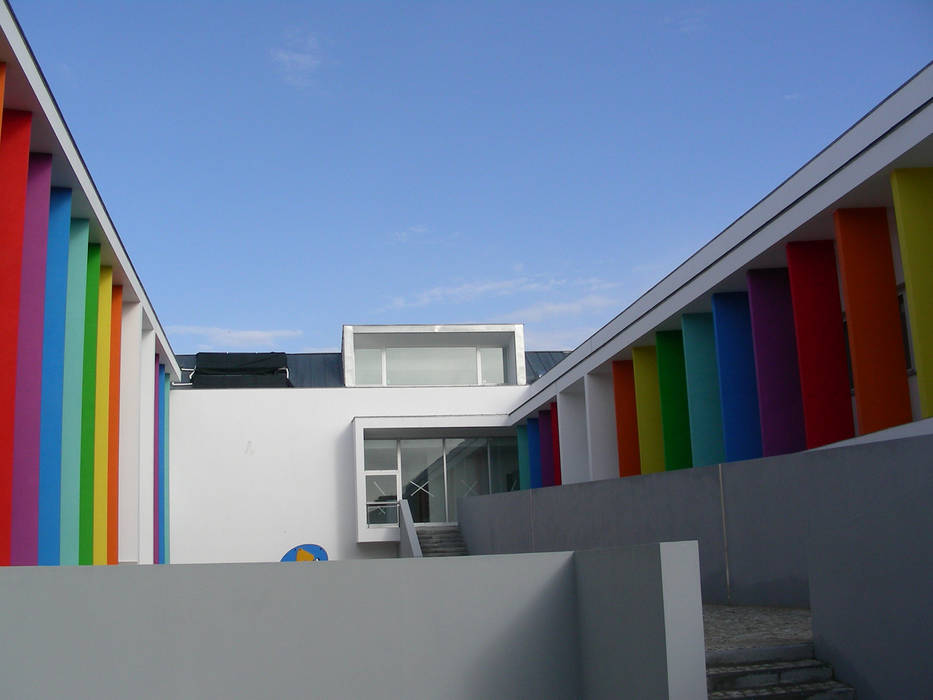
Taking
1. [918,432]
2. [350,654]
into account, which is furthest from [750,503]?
[350,654]

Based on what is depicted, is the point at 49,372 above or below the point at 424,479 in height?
above

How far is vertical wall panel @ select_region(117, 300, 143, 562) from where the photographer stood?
1706cm

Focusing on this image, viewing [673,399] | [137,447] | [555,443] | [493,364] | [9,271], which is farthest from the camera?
[493,364]

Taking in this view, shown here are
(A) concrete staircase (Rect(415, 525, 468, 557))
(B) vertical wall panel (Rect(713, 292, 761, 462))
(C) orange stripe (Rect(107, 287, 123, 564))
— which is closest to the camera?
(B) vertical wall panel (Rect(713, 292, 761, 462))

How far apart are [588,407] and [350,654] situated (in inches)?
502

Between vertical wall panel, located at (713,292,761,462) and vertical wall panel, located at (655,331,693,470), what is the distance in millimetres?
1744

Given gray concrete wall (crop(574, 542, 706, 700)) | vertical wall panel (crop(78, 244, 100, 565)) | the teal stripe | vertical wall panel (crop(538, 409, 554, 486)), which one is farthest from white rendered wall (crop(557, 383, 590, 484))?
gray concrete wall (crop(574, 542, 706, 700))

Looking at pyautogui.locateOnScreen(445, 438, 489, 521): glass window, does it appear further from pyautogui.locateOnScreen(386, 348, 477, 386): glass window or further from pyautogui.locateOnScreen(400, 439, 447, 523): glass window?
pyautogui.locateOnScreen(386, 348, 477, 386): glass window

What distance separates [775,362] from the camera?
13.4 m

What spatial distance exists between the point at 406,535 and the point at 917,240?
12.8m

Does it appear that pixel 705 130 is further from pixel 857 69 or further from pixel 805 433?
pixel 805 433

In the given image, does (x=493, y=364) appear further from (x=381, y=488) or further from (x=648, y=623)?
(x=648, y=623)

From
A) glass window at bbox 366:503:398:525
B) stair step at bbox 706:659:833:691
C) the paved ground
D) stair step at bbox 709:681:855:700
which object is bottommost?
stair step at bbox 709:681:855:700

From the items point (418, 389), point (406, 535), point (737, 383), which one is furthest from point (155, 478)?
point (737, 383)
